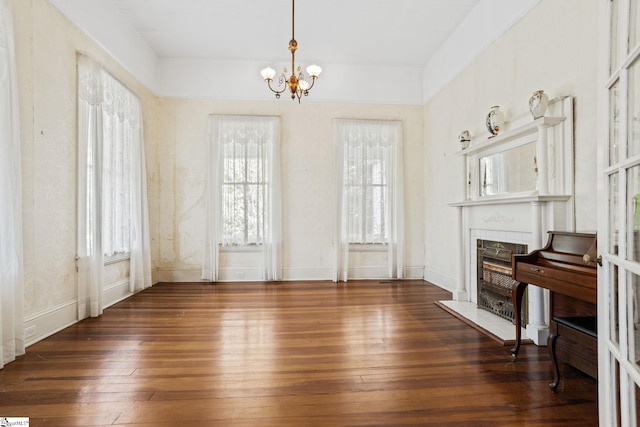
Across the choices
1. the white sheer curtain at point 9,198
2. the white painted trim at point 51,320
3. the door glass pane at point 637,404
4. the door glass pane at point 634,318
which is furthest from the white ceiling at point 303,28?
the door glass pane at point 637,404

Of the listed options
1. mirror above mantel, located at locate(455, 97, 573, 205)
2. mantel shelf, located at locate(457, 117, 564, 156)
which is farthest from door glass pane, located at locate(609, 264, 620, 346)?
mantel shelf, located at locate(457, 117, 564, 156)

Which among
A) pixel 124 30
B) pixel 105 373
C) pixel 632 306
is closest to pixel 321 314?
pixel 105 373

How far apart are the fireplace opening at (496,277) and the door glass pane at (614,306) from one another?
6.43 feet

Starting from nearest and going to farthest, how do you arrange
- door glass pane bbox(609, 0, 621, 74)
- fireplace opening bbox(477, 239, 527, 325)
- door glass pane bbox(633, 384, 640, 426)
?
1. door glass pane bbox(633, 384, 640, 426)
2. door glass pane bbox(609, 0, 621, 74)
3. fireplace opening bbox(477, 239, 527, 325)

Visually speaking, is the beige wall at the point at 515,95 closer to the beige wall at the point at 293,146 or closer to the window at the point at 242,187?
the beige wall at the point at 293,146

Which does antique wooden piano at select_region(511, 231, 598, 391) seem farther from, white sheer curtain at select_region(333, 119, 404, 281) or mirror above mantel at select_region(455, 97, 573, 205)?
white sheer curtain at select_region(333, 119, 404, 281)

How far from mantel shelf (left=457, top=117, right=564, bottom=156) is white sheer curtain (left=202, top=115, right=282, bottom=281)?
119 inches

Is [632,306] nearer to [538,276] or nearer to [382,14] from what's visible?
[538,276]

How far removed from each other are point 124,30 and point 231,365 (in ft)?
15.1

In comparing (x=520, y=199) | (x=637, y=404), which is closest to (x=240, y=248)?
(x=520, y=199)

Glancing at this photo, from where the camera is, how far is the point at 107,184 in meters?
4.04

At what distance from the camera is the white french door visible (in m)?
1.19

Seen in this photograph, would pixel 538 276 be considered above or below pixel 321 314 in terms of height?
above

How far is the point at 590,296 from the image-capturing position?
192 centimetres
